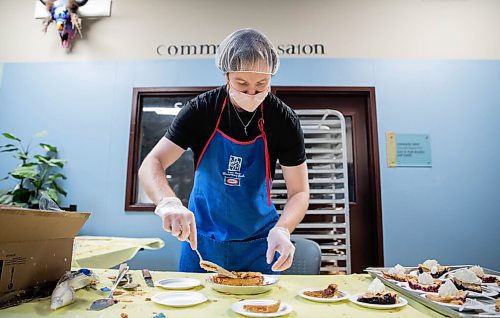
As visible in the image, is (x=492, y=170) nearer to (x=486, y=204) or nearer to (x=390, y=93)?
(x=486, y=204)

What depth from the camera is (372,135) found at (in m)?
2.67

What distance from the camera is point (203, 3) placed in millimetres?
2947

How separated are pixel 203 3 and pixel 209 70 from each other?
2.17 feet

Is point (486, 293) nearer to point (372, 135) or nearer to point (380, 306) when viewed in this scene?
point (380, 306)

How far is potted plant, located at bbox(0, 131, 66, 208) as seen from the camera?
2.52m

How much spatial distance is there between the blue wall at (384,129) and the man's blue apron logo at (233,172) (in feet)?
4.78

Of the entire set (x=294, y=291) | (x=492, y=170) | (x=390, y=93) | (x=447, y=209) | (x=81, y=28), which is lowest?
(x=294, y=291)

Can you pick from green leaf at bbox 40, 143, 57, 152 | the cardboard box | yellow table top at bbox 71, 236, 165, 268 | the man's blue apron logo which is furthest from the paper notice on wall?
green leaf at bbox 40, 143, 57, 152

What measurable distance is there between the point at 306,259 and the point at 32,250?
1.18 m

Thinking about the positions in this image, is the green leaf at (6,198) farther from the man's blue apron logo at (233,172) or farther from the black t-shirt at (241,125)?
the man's blue apron logo at (233,172)

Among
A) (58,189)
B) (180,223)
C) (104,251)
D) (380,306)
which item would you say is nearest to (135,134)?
(58,189)

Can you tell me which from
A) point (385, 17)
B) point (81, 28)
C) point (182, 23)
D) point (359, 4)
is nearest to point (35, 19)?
point (81, 28)

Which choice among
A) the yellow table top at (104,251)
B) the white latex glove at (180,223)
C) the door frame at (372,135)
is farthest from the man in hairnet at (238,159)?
the door frame at (372,135)

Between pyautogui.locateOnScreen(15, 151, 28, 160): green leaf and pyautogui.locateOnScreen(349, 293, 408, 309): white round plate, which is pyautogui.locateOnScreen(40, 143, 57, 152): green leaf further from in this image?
pyautogui.locateOnScreen(349, 293, 408, 309): white round plate
